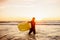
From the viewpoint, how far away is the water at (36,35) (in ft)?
2.67

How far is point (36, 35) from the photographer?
84 centimetres

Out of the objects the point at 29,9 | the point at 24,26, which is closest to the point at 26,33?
the point at 24,26

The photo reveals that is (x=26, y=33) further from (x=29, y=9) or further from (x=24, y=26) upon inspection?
(x=29, y=9)

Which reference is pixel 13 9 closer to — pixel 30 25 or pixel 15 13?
pixel 15 13

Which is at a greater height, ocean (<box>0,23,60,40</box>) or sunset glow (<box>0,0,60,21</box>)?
sunset glow (<box>0,0,60,21</box>)

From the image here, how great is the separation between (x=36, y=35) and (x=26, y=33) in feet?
0.22

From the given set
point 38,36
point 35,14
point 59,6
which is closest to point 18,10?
point 35,14

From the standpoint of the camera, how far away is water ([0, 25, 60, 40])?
81cm

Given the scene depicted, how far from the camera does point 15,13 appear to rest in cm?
124

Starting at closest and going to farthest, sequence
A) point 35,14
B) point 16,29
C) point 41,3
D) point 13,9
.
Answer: point 16,29, point 35,14, point 13,9, point 41,3

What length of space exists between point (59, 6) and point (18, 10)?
0.38 metres

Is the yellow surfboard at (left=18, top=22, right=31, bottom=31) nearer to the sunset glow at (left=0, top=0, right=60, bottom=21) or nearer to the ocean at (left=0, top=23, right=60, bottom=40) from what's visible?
the ocean at (left=0, top=23, right=60, bottom=40)

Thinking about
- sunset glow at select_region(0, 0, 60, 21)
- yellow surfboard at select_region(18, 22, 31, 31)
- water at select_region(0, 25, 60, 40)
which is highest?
sunset glow at select_region(0, 0, 60, 21)

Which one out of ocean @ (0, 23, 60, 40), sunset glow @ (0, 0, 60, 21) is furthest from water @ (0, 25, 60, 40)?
sunset glow @ (0, 0, 60, 21)
